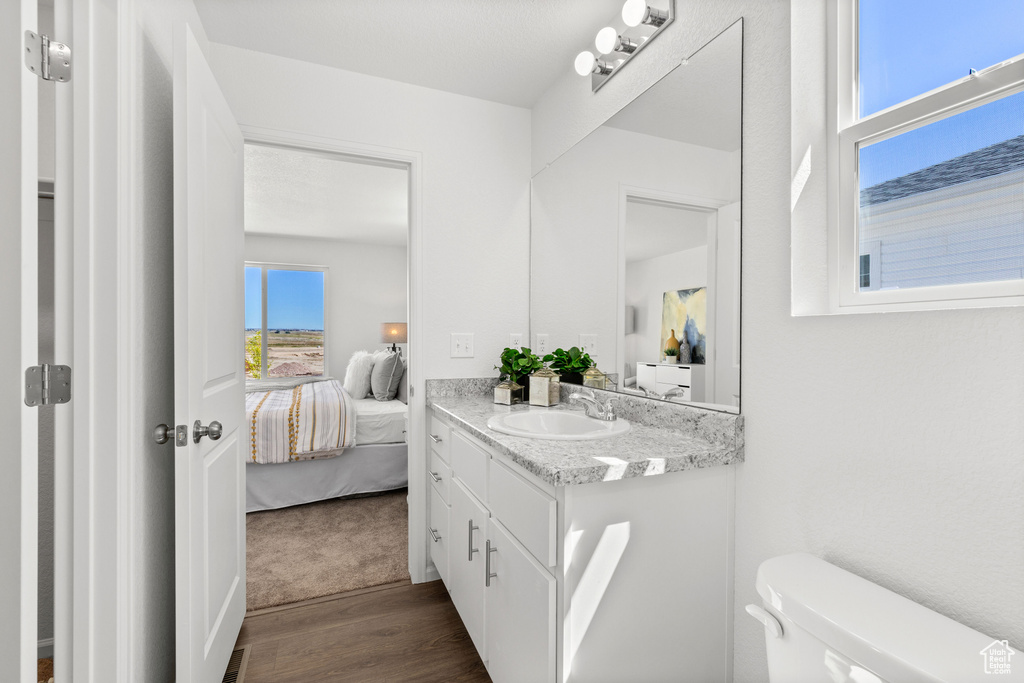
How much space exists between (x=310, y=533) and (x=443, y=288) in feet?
5.57

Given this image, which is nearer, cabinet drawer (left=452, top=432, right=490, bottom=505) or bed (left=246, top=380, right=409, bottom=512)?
cabinet drawer (left=452, top=432, right=490, bottom=505)

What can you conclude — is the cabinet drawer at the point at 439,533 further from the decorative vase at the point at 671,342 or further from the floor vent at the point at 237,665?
the decorative vase at the point at 671,342

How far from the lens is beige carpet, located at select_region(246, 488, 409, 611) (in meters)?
2.17

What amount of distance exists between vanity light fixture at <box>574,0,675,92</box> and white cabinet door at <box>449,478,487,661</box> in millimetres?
1568

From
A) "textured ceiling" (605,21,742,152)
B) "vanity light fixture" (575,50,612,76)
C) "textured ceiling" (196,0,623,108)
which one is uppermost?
"textured ceiling" (196,0,623,108)

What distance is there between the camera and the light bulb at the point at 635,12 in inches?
56.5

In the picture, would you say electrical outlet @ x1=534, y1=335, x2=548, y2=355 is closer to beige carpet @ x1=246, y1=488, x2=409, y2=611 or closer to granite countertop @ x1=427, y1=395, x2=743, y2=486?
granite countertop @ x1=427, y1=395, x2=743, y2=486

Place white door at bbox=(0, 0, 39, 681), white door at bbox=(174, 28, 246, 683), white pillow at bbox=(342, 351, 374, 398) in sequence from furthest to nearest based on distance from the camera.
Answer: white pillow at bbox=(342, 351, 374, 398)
white door at bbox=(174, 28, 246, 683)
white door at bbox=(0, 0, 39, 681)

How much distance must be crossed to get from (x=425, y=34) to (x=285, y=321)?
15.4 ft

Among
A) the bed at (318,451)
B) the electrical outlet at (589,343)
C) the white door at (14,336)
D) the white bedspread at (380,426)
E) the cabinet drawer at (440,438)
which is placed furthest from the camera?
the white bedspread at (380,426)

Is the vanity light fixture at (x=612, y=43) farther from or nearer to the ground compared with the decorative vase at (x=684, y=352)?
farther from the ground

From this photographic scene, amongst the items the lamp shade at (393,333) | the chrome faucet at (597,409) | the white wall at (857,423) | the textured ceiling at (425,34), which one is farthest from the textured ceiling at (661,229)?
the lamp shade at (393,333)

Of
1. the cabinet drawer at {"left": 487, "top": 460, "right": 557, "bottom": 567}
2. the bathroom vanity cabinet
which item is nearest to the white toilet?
the bathroom vanity cabinet

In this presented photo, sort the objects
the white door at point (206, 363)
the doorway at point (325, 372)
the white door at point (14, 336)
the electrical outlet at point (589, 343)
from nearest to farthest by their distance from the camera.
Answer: the white door at point (14, 336)
the white door at point (206, 363)
the electrical outlet at point (589, 343)
the doorway at point (325, 372)
